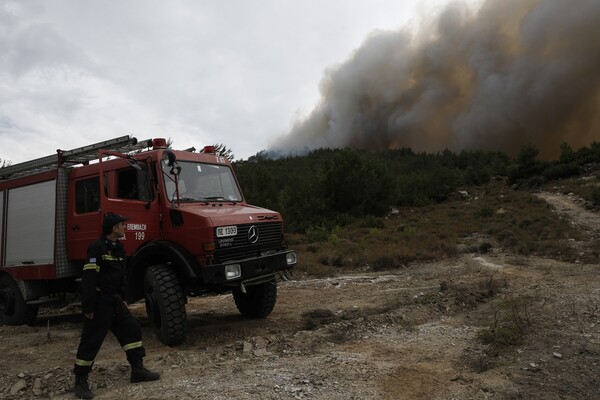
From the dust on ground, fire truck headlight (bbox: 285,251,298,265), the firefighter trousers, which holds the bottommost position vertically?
the dust on ground

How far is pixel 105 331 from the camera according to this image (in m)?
4.54

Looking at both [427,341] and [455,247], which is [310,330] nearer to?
[427,341]

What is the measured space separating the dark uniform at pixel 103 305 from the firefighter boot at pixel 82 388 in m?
0.07

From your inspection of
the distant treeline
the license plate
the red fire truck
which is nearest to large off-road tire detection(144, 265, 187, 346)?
the red fire truck

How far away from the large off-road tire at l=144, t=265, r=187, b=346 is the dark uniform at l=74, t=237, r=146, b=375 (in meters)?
1.00

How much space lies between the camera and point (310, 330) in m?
6.44

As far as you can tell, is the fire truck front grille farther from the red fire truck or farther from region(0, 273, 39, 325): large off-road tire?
region(0, 273, 39, 325): large off-road tire

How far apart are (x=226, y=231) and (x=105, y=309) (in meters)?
1.88

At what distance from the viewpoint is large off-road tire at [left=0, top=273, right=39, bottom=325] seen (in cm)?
792

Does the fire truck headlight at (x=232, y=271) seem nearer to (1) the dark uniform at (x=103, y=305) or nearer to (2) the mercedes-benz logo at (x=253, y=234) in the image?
(2) the mercedes-benz logo at (x=253, y=234)

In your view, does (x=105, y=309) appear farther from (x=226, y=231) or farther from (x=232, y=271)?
(x=226, y=231)

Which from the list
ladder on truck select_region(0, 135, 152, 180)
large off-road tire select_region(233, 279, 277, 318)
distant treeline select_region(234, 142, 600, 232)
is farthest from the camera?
distant treeline select_region(234, 142, 600, 232)

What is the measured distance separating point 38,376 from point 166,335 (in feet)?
4.83

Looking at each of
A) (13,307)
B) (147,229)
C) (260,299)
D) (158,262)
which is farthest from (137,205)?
(13,307)
